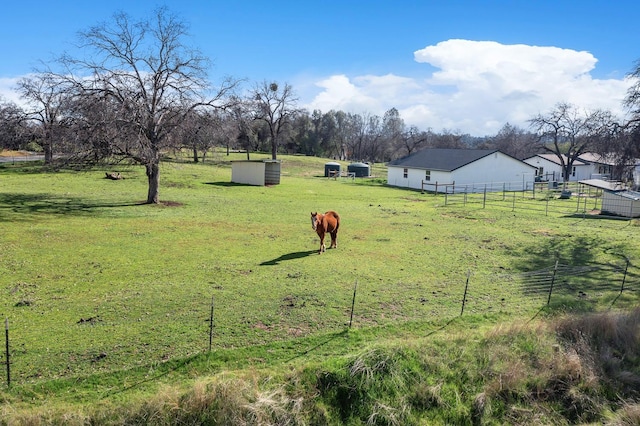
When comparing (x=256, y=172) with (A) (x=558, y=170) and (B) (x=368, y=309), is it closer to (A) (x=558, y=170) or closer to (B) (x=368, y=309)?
(B) (x=368, y=309)

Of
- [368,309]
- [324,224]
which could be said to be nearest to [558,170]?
[324,224]

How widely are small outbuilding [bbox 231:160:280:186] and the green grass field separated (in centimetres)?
1460

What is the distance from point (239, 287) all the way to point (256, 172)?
2779 centimetres

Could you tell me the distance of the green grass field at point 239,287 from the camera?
6766 millimetres

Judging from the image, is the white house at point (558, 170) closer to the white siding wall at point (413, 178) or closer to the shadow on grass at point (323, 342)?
the white siding wall at point (413, 178)

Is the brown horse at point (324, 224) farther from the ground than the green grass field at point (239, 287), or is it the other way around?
the brown horse at point (324, 224)

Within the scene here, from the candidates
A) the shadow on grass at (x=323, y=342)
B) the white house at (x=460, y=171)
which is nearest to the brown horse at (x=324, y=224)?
the shadow on grass at (x=323, y=342)

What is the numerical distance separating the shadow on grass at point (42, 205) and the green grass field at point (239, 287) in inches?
7.3

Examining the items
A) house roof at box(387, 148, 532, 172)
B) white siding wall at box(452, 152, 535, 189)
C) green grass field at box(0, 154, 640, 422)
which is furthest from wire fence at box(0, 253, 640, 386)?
house roof at box(387, 148, 532, 172)

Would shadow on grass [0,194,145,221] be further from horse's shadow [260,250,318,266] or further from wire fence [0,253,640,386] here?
wire fence [0,253,640,386]

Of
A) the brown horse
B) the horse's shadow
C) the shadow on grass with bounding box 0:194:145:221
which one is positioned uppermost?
the brown horse

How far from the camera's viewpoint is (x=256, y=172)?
123 feet

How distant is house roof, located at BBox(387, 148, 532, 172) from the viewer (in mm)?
42359

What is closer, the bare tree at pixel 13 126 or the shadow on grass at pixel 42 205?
the shadow on grass at pixel 42 205
